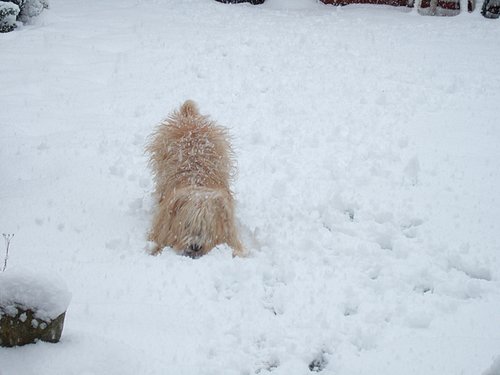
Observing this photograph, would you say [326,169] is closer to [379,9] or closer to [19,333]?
[19,333]

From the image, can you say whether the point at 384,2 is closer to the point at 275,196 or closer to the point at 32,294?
the point at 275,196

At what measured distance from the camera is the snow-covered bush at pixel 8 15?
32.7ft

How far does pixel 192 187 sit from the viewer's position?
476 centimetres

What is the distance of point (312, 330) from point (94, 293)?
1648mm

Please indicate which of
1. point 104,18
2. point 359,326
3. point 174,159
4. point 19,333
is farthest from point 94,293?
point 104,18

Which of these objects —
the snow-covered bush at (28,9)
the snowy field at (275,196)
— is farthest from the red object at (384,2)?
the snow-covered bush at (28,9)

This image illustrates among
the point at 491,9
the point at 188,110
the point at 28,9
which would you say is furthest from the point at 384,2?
the point at 188,110

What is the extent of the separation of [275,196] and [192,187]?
125 cm

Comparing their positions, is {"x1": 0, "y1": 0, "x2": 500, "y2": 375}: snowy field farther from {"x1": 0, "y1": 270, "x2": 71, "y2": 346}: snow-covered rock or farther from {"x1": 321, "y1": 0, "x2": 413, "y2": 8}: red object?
{"x1": 321, "y1": 0, "x2": 413, "y2": 8}: red object

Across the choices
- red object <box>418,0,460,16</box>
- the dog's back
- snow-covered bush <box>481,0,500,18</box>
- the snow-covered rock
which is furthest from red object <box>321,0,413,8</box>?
the snow-covered rock

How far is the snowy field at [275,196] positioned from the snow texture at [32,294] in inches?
9.5

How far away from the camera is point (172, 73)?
9.02 meters

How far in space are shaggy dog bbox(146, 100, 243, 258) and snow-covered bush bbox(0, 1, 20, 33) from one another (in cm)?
635

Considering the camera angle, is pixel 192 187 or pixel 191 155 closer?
pixel 192 187
